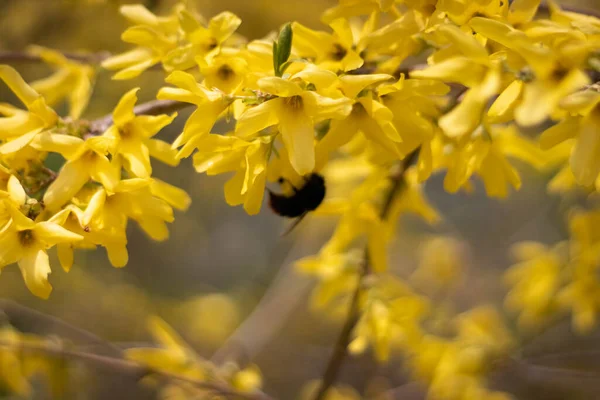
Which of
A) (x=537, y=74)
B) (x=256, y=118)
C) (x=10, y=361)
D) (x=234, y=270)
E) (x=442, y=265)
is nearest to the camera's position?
(x=537, y=74)

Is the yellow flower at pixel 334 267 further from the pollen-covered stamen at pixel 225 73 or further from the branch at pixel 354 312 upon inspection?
the pollen-covered stamen at pixel 225 73

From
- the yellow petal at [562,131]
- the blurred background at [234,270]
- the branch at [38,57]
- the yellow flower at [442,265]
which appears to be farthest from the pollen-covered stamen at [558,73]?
the yellow flower at [442,265]

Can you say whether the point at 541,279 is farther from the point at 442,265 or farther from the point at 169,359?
the point at 169,359

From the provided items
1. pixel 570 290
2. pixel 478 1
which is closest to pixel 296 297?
pixel 570 290

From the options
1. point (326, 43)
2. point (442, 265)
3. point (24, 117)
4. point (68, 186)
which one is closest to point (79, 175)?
point (68, 186)

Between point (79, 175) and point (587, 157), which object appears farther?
point (79, 175)

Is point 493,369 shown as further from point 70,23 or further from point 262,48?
point 70,23

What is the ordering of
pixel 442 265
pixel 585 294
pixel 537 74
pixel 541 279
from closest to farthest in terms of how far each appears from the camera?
pixel 537 74
pixel 585 294
pixel 541 279
pixel 442 265

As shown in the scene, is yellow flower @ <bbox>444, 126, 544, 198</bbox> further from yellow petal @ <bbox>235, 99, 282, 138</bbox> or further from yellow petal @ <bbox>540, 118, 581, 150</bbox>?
yellow petal @ <bbox>235, 99, 282, 138</bbox>
